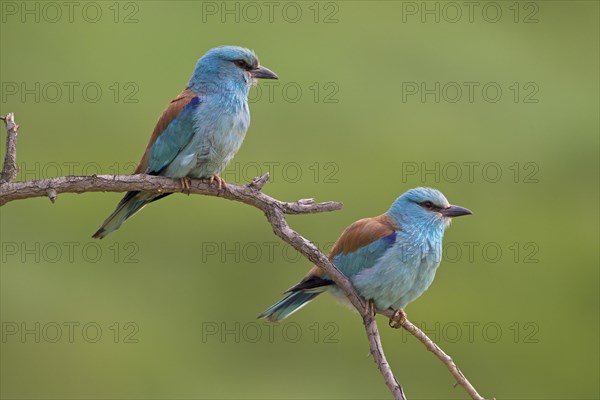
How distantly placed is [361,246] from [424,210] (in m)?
0.37

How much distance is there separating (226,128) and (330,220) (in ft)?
22.3

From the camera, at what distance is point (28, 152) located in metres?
13.1

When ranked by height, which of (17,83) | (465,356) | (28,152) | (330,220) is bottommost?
(465,356)

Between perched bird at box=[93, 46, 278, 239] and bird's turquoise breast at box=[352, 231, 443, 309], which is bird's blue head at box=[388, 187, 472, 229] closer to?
bird's turquoise breast at box=[352, 231, 443, 309]

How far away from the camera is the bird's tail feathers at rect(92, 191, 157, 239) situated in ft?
15.9

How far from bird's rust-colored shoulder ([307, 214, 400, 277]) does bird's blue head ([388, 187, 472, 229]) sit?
0.18ft

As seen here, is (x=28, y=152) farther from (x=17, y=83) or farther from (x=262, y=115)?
(x=262, y=115)

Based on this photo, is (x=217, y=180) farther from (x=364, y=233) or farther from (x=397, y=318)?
(x=397, y=318)

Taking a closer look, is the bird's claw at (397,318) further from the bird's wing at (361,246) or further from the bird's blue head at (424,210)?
the bird's blue head at (424,210)

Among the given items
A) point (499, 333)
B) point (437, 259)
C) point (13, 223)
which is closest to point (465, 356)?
point (499, 333)

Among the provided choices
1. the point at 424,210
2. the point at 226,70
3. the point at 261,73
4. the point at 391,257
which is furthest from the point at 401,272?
the point at 226,70

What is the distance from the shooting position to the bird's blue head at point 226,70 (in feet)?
17.0

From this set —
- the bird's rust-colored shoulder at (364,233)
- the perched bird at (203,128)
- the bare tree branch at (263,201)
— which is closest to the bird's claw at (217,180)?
the perched bird at (203,128)

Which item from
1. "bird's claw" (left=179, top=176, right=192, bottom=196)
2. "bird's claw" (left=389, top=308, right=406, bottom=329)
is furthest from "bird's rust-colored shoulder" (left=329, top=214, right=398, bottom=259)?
"bird's claw" (left=179, top=176, right=192, bottom=196)
